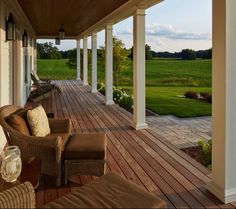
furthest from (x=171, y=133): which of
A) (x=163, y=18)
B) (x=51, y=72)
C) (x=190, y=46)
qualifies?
(x=51, y=72)

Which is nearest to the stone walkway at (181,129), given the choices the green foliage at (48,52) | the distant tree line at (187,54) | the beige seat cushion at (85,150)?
the beige seat cushion at (85,150)

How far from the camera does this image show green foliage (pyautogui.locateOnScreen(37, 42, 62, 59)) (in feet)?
79.8

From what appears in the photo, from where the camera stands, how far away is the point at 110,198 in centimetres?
224

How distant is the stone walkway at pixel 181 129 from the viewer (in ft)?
20.7

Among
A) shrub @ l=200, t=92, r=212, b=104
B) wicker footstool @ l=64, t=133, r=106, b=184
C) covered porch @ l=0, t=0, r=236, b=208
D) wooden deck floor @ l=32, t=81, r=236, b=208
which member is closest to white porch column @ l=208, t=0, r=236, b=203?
covered porch @ l=0, t=0, r=236, b=208

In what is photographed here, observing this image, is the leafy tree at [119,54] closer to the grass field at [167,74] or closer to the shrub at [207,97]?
the grass field at [167,74]

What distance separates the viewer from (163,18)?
2042cm

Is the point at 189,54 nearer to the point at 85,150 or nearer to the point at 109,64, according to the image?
the point at 109,64

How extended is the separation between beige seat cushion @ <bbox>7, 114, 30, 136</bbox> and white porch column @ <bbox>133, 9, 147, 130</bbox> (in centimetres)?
320

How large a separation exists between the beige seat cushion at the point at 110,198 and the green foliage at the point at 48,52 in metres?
22.7

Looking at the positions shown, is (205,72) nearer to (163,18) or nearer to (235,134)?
(163,18)

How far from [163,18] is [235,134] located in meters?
18.2

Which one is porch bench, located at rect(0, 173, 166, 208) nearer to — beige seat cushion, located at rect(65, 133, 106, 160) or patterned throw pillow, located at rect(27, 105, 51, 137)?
beige seat cushion, located at rect(65, 133, 106, 160)

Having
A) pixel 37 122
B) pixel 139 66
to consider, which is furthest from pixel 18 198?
pixel 139 66
